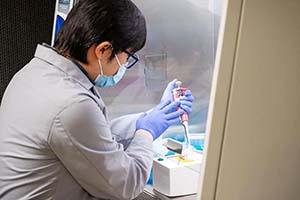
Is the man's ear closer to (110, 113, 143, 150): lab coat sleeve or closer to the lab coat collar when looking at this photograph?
the lab coat collar

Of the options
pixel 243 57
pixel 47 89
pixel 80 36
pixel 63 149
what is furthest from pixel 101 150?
pixel 243 57

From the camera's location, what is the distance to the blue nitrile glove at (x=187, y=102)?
1458mm

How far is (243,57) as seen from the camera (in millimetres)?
911

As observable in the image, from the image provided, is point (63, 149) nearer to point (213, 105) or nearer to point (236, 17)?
point (213, 105)

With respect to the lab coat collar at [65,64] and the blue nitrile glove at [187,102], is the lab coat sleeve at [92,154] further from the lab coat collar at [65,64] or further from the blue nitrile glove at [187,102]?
the blue nitrile glove at [187,102]

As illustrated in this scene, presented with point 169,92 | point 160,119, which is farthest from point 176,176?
point 169,92

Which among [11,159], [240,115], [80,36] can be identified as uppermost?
[80,36]

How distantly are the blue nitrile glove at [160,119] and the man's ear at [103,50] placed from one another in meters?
0.27

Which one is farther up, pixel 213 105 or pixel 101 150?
pixel 213 105

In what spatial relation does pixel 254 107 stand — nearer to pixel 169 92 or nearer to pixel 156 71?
pixel 169 92

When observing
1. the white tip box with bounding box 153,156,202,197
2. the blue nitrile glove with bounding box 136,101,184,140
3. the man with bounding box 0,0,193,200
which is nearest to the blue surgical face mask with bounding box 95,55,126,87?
the man with bounding box 0,0,193,200

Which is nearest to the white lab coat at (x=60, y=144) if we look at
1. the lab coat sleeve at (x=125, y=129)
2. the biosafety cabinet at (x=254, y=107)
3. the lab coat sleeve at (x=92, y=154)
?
the lab coat sleeve at (x=92, y=154)

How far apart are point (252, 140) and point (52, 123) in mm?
551

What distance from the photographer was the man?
3.88ft
